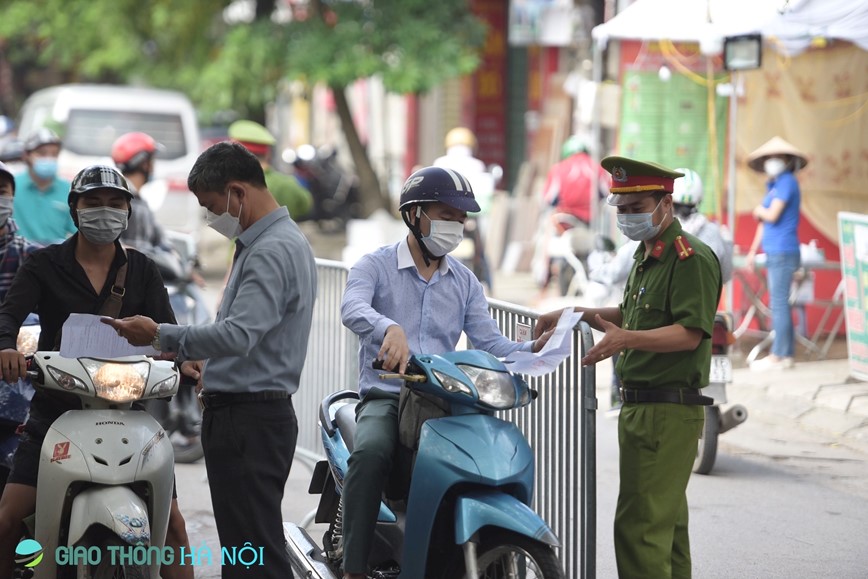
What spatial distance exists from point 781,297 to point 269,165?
5.06 metres

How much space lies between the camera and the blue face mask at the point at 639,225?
513 cm

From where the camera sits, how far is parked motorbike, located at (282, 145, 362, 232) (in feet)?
86.0

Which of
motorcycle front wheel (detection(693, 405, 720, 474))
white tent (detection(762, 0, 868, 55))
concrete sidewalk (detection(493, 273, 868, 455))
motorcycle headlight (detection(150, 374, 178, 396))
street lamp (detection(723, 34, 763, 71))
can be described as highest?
white tent (detection(762, 0, 868, 55))

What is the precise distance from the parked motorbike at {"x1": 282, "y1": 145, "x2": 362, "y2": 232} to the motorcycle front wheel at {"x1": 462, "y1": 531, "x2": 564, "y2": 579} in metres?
21.4

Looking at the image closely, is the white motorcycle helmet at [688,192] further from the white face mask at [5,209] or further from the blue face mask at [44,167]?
the white face mask at [5,209]

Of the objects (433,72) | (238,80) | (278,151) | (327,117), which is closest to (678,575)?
(433,72)

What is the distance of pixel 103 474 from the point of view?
479cm

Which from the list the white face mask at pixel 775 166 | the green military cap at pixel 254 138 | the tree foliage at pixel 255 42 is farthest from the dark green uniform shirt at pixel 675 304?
the tree foliage at pixel 255 42

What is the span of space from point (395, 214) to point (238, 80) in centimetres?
→ 360

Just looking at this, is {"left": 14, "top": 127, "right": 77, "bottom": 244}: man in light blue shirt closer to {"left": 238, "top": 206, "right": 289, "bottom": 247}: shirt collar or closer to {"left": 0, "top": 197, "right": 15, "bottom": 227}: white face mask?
{"left": 0, "top": 197, "right": 15, "bottom": 227}: white face mask

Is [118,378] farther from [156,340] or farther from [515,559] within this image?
[515,559]

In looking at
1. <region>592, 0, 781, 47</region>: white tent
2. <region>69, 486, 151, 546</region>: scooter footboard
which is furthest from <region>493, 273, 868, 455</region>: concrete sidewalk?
<region>69, 486, 151, 546</region>: scooter footboard

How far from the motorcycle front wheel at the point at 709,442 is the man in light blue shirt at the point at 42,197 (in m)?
4.15

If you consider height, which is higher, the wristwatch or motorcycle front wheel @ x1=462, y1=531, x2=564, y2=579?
the wristwatch
